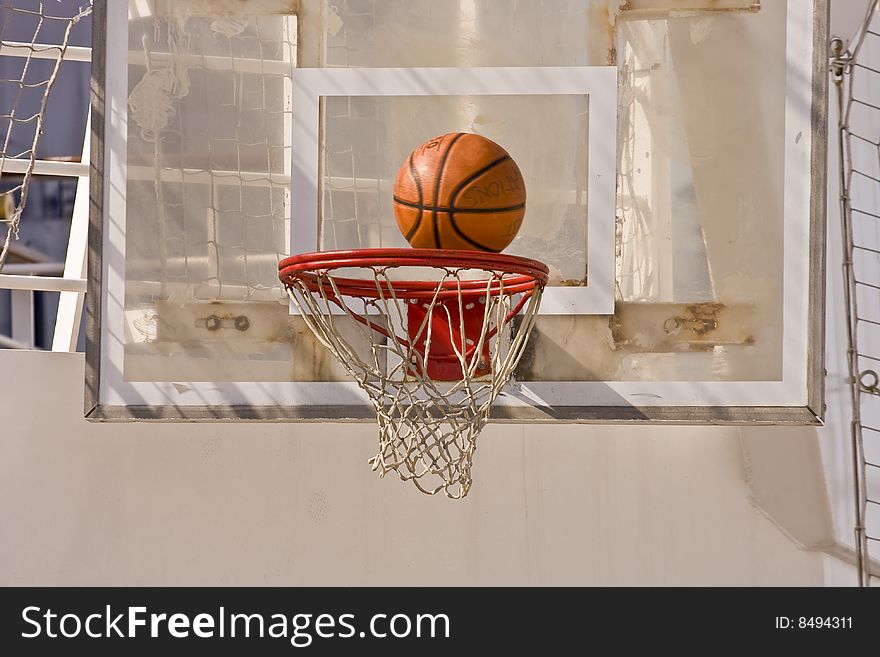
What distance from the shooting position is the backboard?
304 cm

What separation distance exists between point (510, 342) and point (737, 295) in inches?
26.9

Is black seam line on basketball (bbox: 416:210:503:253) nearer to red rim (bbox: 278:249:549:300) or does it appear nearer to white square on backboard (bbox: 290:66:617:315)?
red rim (bbox: 278:249:549:300)

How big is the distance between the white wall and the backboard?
55cm

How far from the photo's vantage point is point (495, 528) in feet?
11.6

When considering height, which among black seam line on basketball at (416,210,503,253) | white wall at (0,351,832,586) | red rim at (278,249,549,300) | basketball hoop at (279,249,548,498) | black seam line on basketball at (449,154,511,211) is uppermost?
black seam line on basketball at (449,154,511,211)

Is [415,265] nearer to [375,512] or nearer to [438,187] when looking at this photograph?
[438,187]

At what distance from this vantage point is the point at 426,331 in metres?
2.81

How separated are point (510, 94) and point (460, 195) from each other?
1.94 feet

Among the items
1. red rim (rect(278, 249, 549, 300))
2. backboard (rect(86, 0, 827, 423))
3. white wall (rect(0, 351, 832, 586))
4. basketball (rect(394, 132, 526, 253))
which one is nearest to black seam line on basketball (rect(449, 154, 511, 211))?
basketball (rect(394, 132, 526, 253))

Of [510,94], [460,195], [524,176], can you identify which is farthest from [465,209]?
[510,94]

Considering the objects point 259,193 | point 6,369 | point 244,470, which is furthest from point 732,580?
point 6,369

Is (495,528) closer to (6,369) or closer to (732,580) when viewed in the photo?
(732,580)

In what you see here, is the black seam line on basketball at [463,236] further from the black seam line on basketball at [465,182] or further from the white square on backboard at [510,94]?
the white square on backboard at [510,94]

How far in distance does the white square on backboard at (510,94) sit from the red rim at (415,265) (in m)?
0.31
